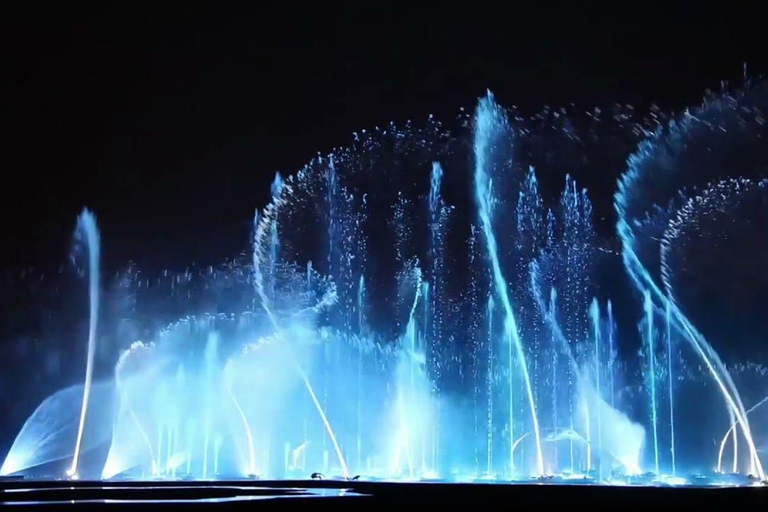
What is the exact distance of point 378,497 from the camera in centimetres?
2355

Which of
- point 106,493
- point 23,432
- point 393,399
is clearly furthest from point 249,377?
point 106,493

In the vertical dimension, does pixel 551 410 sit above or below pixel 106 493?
above

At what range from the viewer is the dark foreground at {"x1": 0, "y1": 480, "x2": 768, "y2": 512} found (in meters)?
21.0

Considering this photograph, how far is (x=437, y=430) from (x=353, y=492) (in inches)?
977

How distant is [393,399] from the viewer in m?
47.8

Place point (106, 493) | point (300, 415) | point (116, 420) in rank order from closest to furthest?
point (106, 493) → point (116, 420) → point (300, 415)

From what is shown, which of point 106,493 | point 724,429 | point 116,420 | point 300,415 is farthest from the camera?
point 724,429

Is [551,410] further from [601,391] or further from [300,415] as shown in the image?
[300,415]

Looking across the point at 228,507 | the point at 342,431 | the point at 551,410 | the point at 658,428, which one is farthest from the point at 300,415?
the point at 228,507

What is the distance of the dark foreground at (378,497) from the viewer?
2098 cm

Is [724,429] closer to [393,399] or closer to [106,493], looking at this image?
[393,399]

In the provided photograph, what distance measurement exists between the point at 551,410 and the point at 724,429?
1500 centimetres

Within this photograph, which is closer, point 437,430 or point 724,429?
point 437,430

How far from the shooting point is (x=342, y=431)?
50.3 meters
